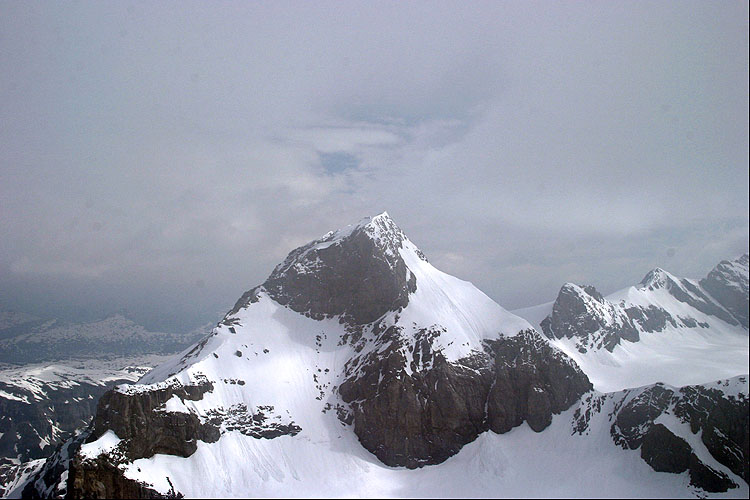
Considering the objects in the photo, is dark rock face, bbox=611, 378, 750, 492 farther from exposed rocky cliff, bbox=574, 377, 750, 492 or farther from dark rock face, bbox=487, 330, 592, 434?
dark rock face, bbox=487, 330, 592, 434

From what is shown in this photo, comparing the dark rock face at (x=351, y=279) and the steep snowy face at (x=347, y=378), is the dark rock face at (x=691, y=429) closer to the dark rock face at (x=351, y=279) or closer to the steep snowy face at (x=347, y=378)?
the steep snowy face at (x=347, y=378)

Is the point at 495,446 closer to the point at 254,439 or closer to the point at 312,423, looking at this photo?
the point at 312,423

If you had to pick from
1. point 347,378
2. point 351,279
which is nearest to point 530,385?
point 347,378

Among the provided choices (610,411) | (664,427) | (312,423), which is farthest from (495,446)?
(312,423)

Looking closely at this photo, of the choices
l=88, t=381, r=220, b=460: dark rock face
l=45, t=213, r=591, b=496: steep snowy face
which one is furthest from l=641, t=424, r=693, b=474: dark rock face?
l=88, t=381, r=220, b=460: dark rock face

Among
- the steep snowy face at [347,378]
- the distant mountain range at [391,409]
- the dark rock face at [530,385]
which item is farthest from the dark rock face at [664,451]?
the steep snowy face at [347,378]

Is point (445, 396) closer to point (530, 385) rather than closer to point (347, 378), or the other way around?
point (530, 385)
